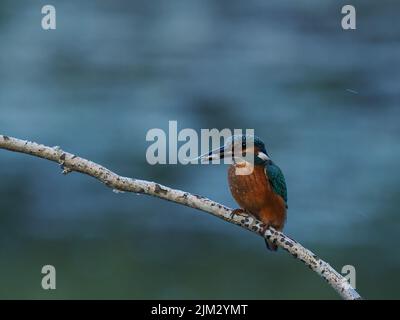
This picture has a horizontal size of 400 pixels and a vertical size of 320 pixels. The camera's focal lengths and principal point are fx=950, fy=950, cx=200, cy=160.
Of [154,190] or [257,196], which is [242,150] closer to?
[257,196]

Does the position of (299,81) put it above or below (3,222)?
above

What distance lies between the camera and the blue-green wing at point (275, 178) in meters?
2.23

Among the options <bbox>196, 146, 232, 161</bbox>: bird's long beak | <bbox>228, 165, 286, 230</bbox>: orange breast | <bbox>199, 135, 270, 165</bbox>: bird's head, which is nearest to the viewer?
<bbox>196, 146, 232, 161</bbox>: bird's long beak

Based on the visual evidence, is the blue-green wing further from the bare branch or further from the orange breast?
the bare branch

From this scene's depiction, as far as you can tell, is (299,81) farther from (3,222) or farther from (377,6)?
(3,222)

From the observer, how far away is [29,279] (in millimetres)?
5781

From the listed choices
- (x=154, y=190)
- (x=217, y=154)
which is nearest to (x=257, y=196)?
(x=217, y=154)

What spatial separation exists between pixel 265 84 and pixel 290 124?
699 mm

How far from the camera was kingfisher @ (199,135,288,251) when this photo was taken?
2.11 meters

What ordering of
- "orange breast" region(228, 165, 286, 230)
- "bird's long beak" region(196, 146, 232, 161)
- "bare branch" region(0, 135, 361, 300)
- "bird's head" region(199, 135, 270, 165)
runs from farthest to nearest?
"orange breast" region(228, 165, 286, 230), "bird's head" region(199, 135, 270, 165), "bird's long beak" region(196, 146, 232, 161), "bare branch" region(0, 135, 361, 300)

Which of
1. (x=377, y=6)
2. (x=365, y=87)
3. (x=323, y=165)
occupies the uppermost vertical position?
(x=377, y=6)

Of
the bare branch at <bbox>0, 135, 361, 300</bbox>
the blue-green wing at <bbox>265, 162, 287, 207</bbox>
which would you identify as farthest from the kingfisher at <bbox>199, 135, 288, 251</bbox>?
the bare branch at <bbox>0, 135, 361, 300</bbox>
